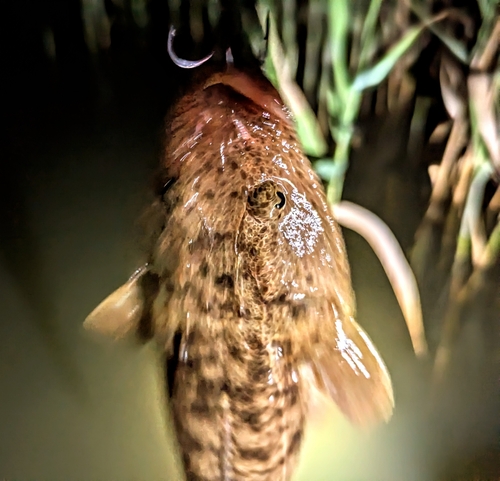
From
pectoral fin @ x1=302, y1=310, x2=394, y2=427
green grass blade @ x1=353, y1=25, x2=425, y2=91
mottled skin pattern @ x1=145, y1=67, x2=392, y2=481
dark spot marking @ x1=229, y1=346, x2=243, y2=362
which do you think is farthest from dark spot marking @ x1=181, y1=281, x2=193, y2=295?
green grass blade @ x1=353, y1=25, x2=425, y2=91

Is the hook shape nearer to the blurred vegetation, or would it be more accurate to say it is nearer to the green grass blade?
the blurred vegetation

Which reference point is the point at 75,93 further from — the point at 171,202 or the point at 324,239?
the point at 324,239

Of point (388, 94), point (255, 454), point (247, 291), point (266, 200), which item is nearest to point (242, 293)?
point (247, 291)

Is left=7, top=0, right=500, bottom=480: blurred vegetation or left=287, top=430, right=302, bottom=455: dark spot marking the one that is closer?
left=7, top=0, right=500, bottom=480: blurred vegetation

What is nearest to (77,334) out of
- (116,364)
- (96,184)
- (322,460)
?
(116,364)

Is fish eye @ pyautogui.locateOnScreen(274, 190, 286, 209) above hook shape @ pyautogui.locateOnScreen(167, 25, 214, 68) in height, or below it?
below

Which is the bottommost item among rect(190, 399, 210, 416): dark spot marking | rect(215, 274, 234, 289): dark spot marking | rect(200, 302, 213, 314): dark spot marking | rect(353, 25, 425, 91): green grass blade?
rect(190, 399, 210, 416): dark spot marking

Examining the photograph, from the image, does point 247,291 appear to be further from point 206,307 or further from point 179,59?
point 179,59
